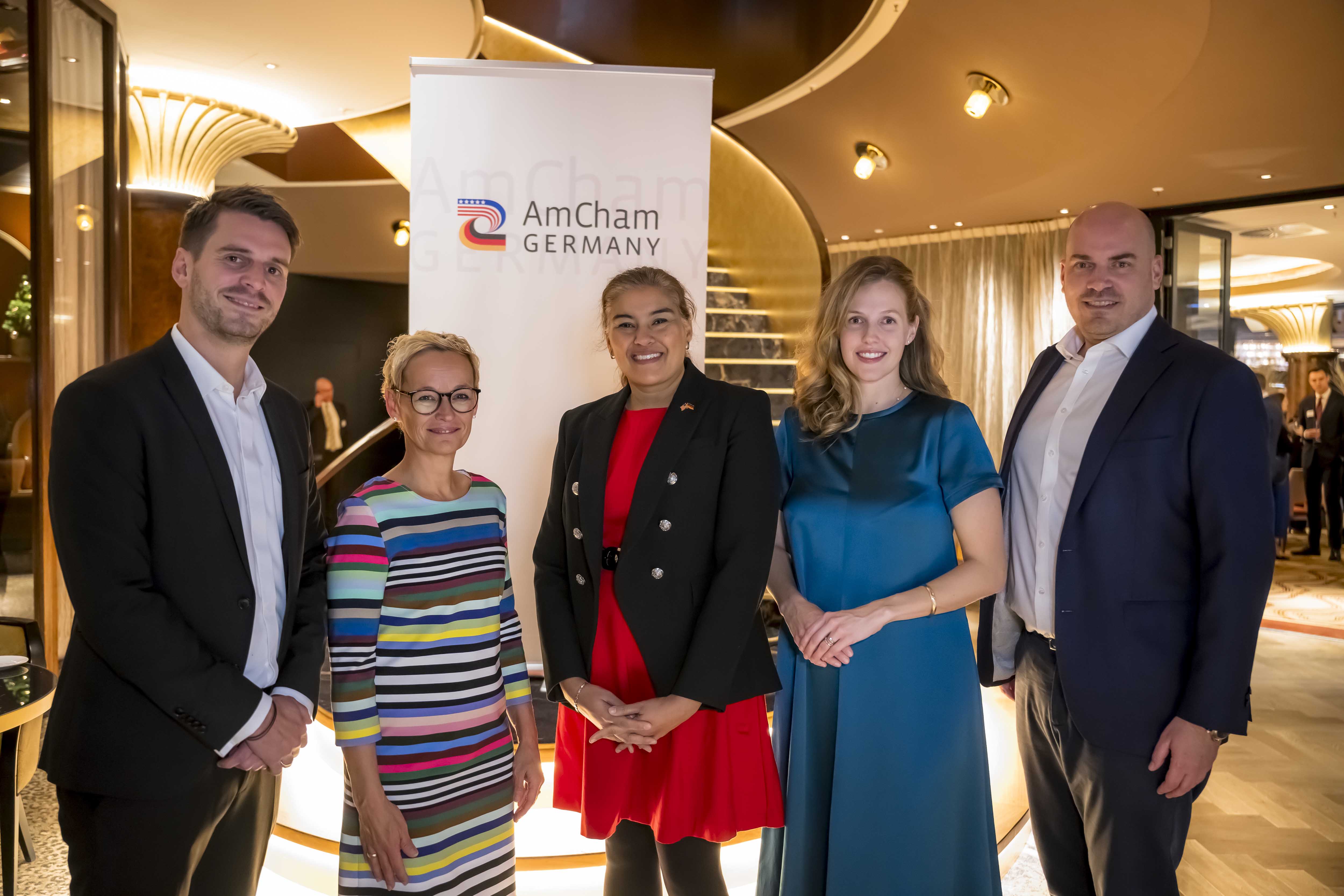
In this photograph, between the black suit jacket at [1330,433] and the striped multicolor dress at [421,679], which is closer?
the striped multicolor dress at [421,679]

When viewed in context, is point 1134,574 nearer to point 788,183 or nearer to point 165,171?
point 788,183

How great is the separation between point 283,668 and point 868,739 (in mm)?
1226

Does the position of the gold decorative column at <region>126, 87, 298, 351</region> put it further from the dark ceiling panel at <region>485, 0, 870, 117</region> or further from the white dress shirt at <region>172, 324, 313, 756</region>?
the white dress shirt at <region>172, 324, 313, 756</region>

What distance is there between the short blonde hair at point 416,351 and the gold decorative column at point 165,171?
5.23m

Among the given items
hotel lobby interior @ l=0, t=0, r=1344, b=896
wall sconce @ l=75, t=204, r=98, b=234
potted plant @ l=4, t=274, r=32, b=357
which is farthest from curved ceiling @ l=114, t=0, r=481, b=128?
potted plant @ l=4, t=274, r=32, b=357

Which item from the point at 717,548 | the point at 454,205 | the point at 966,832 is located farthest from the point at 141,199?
the point at 966,832

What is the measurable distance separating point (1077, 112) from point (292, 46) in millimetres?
5985

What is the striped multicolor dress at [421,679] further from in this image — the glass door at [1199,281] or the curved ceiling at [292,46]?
the glass door at [1199,281]

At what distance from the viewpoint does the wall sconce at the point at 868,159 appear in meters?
8.55

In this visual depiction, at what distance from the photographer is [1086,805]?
1.99 m

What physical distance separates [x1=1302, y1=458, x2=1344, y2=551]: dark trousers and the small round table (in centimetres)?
1251

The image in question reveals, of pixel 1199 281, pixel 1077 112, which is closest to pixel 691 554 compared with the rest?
pixel 1077 112

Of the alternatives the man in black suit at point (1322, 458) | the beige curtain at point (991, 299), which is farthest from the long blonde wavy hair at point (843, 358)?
the man in black suit at point (1322, 458)

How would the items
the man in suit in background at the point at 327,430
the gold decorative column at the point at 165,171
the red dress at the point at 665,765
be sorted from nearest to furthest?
the red dress at the point at 665,765 < the gold decorative column at the point at 165,171 < the man in suit in background at the point at 327,430
